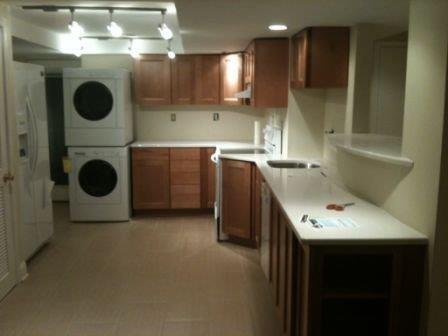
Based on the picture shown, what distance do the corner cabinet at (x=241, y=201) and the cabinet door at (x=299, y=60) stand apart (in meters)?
0.91

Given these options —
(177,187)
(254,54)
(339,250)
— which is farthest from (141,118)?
(339,250)

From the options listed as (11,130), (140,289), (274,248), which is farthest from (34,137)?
(274,248)

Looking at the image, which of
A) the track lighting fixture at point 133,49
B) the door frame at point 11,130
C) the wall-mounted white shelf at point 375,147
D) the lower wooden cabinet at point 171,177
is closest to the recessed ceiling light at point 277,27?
the wall-mounted white shelf at point 375,147

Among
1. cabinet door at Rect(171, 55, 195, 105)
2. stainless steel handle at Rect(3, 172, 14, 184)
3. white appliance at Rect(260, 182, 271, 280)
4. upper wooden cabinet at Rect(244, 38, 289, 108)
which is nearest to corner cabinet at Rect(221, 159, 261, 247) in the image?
white appliance at Rect(260, 182, 271, 280)

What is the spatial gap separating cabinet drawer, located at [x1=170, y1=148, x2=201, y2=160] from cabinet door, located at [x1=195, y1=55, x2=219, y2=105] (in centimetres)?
72

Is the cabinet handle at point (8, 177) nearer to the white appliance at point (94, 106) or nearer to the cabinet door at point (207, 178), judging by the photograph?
the white appliance at point (94, 106)

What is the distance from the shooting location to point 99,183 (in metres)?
5.43

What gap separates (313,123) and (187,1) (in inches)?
81.1

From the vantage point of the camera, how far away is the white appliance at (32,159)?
151 inches

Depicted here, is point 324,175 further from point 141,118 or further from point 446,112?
point 141,118

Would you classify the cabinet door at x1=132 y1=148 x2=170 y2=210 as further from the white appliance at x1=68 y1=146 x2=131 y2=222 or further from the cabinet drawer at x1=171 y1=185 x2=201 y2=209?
the white appliance at x1=68 y1=146 x2=131 y2=222

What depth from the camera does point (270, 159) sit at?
4.35m

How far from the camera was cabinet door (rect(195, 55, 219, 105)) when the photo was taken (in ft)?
19.1

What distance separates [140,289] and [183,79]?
10.3ft
